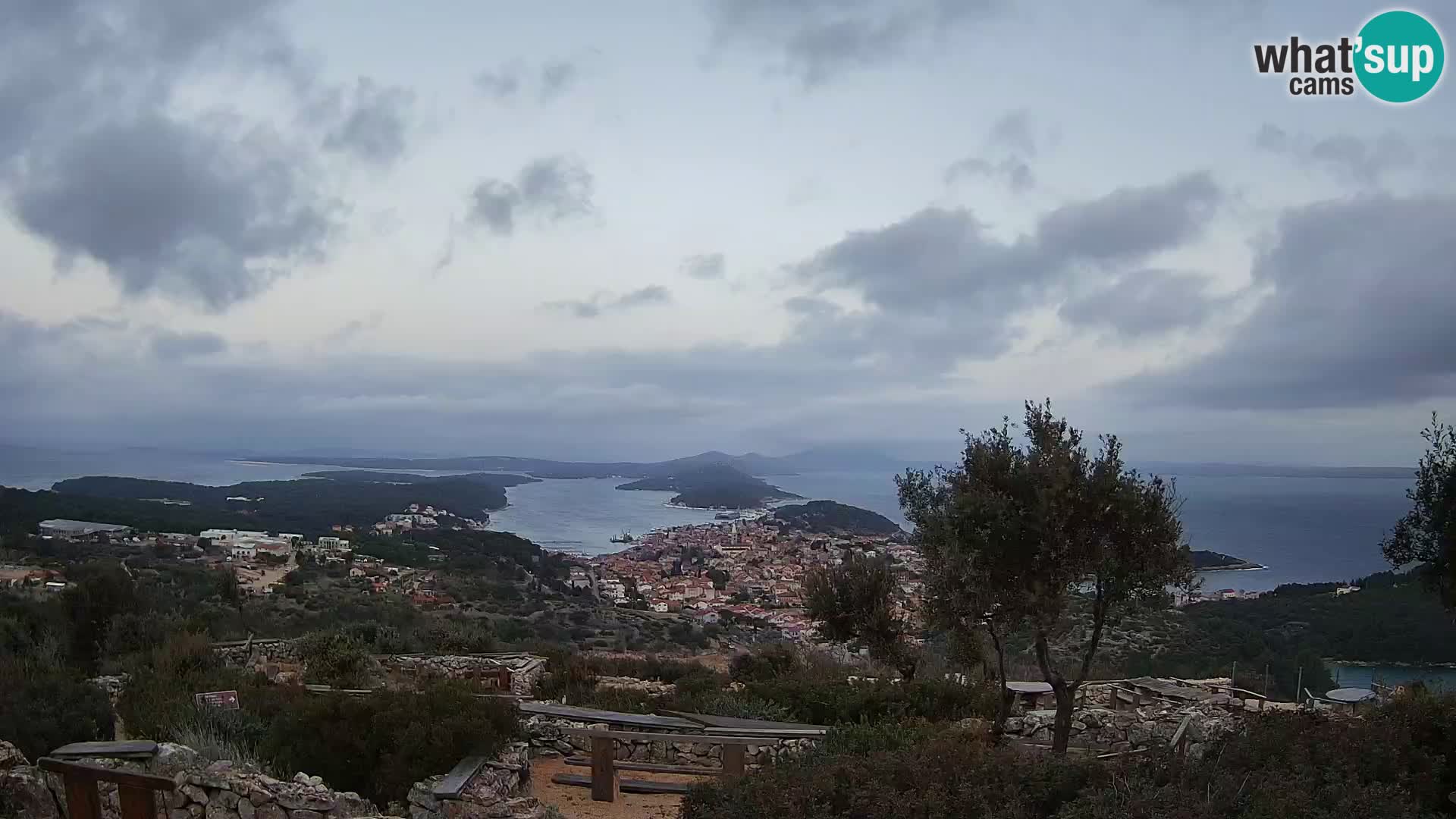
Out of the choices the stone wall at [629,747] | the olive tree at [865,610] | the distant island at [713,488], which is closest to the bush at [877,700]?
the olive tree at [865,610]

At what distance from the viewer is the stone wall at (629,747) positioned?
8.70 meters

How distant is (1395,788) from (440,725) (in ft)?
22.3

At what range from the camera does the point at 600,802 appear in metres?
7.65

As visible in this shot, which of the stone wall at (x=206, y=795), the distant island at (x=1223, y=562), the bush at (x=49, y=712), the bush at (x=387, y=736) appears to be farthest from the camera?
the distant island at (x=1223, y=562)

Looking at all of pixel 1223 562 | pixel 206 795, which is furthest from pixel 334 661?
pixel 1223 562

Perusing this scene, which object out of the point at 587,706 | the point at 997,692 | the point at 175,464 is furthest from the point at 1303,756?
the point at 175,464

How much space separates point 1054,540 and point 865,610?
5.42m

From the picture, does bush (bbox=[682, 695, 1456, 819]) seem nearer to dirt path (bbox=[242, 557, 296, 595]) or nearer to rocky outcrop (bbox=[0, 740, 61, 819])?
rocky outcrop (bbox=[0, 740, 61, 819])

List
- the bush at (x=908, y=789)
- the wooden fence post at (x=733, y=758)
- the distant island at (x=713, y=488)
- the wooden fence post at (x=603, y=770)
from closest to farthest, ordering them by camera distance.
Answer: the bush at (x=908, y=789) → the wooden fence post at (x=733, y=758) → the wooden fence post at (x=603, y=770) → the distant island at (x=713, y=488)

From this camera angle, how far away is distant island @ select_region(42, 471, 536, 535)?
39.3 m

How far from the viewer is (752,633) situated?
23.2 meters

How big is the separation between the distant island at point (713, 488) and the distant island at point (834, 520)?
1361 centimetres

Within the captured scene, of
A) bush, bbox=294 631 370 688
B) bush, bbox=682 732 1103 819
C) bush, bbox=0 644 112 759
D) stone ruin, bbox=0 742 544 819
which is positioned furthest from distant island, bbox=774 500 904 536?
stone ruin, bbox=0 742 544 819

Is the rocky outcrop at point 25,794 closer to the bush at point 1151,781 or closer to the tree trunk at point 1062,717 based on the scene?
the bush at point 1151,781
